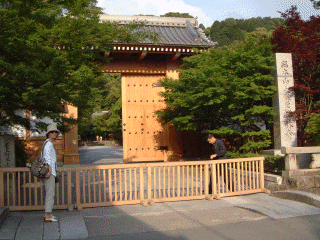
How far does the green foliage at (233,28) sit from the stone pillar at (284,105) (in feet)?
137

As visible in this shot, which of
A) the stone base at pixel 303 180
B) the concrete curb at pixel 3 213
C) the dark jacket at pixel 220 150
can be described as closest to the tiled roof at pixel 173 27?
the dark jacket at pixel 220 150

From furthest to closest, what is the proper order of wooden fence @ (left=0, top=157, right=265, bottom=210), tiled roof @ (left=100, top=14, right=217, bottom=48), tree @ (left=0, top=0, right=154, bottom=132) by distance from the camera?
tiled roof @ (left=100, top=14, right=217, bottom=48)
wooden fence @ (left=0, top=157, right=265, bottom=210)
tree @ (left=0, top=0, right=154, bottom=132)

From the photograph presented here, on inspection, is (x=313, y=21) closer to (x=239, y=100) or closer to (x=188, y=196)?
(x=239, y=100)

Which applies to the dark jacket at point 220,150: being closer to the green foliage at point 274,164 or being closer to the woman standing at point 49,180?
the green foliage at point 274,164

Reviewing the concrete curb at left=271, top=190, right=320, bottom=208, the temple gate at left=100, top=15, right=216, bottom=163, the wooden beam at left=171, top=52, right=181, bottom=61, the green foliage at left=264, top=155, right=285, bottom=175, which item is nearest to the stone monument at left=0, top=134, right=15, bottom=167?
the concrete curb at left=271, top=190, right=320, bottom=208

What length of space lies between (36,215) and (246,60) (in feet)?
25.0

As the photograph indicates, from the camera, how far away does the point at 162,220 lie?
6.44 metres

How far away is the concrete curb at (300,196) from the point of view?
7.38 meters

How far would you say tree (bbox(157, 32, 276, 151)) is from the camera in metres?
10.6

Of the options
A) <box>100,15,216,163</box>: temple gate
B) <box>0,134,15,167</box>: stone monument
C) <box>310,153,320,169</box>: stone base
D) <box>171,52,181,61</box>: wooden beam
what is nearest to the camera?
<box>0,134,15,167</box>: stone monument

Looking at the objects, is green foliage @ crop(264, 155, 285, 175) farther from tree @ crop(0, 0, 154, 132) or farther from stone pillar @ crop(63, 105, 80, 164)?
stone pillar @ crop(63, 105, 80, 164)

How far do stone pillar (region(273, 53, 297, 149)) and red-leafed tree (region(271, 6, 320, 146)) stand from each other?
0.83 ft

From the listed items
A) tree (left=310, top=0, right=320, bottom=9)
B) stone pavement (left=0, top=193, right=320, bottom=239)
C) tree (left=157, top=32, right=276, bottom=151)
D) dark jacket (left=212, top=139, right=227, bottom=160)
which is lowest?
stone pavement (left=0, top=193, right=320, bottom=239)

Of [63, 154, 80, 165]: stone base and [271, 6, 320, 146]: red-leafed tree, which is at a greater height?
[271, 6, 320, 146]: red-leafed tree
